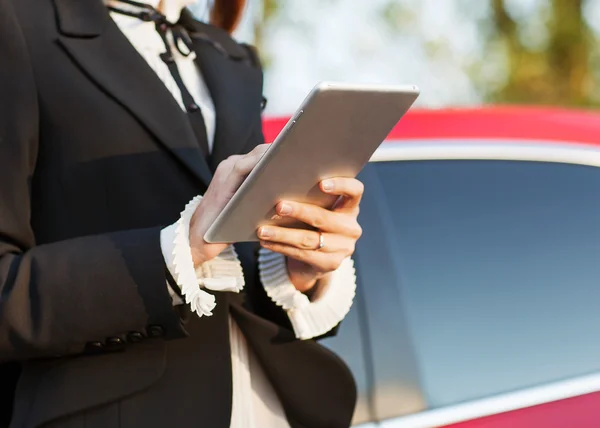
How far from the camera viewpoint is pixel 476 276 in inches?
78.3

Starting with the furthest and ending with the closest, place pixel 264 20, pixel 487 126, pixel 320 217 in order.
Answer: pixel 264 20, pixel 487 126, pixel 320 217

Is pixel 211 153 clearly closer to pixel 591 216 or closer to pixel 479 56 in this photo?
pixel 591 216

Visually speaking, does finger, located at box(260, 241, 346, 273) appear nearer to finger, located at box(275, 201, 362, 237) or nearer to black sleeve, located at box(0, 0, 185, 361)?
finger, located at box(275, 201, 362, 237)

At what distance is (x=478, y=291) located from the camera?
6.49ft

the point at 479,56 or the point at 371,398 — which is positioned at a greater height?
the point at 371,398

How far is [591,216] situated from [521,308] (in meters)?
0.28

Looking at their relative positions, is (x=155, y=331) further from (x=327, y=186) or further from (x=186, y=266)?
(x=327, y=186)

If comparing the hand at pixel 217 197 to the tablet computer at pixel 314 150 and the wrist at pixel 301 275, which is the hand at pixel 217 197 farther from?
the wrist at pixel 301 275

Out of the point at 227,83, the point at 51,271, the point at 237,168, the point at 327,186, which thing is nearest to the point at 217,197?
the point at 237,168

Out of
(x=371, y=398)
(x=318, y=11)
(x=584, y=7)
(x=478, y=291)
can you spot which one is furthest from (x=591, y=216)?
(x=584, y=7)

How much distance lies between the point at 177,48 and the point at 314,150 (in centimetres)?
53

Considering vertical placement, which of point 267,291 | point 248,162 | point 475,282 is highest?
point 248,162

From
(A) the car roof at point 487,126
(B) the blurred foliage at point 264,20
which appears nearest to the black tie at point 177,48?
(A) the car roof at point 487,126

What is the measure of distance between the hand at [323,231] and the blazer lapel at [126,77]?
0.71 feet
